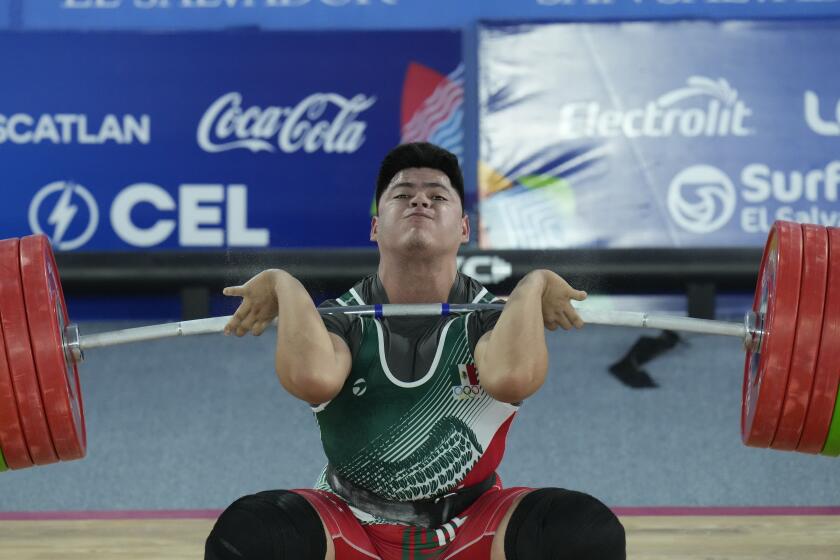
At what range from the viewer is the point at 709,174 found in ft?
14.4

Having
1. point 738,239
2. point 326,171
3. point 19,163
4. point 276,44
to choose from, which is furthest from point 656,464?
point 19,163

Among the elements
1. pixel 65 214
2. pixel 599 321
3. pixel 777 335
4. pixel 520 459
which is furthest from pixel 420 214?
pixel 65 214

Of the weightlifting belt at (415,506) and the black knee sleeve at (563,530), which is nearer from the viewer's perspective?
the black knee sleeve at (563,530)

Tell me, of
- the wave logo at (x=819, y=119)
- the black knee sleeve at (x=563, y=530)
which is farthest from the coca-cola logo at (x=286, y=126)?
the black knee sleeve at (x=563, y=530)

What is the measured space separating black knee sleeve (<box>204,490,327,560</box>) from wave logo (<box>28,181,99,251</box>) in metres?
2.87

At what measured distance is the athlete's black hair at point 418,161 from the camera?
6.49ft

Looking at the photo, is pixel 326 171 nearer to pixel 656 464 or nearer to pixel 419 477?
pixel 656 464

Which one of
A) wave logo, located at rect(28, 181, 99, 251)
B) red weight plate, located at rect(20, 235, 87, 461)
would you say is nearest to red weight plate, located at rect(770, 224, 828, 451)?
red weight plate, located at rect(20, 235, 87, 461)

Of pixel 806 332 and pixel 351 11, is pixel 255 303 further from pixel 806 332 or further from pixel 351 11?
pixel 351 11

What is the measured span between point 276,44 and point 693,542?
106 inches

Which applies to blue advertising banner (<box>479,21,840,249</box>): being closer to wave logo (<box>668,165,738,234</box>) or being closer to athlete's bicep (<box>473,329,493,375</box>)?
wave logo (<box>668,165,738,234</box>)

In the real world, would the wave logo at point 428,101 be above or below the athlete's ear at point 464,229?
above

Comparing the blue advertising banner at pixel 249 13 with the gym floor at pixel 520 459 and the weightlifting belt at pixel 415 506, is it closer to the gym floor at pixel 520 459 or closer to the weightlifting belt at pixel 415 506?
the gym floor at pixel 520 459

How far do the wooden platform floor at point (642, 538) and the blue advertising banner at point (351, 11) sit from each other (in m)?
2.49
